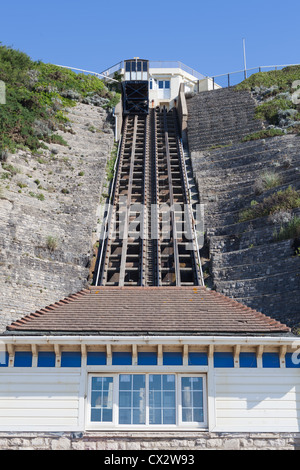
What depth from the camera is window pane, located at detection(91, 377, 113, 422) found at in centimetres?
1102

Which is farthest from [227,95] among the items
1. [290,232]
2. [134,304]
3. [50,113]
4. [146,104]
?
[134,304]

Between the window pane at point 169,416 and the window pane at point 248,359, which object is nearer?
the window pane at point 169,416

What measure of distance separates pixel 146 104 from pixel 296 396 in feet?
125

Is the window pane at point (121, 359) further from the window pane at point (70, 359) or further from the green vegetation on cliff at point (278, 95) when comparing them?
the green vegetation on cliff at point (278, 95)

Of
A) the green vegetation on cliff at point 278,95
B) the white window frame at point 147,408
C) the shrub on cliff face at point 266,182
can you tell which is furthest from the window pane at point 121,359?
the green vegetation on cliff at point 278,95

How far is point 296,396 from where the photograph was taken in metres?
11.0

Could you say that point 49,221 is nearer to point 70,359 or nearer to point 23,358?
point 23,358

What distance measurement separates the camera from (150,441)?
1067 centimetres

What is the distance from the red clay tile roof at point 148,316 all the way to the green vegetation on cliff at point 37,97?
64.2 ft

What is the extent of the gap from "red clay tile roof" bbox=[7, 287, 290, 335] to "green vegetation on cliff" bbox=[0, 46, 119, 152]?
19.6 meters

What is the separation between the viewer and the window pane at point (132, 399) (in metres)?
11.0

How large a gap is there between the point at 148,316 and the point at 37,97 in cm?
2964

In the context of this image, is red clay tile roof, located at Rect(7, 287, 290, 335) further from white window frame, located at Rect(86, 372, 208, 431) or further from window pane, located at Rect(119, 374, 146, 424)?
window pane, located at Rect(119, 374, 146, 424)

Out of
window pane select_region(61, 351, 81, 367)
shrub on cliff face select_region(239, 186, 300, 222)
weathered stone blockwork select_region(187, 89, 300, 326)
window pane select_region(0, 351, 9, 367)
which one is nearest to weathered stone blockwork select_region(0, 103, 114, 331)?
weathered stone blockwork select_region(187, 89, 300, 326)
